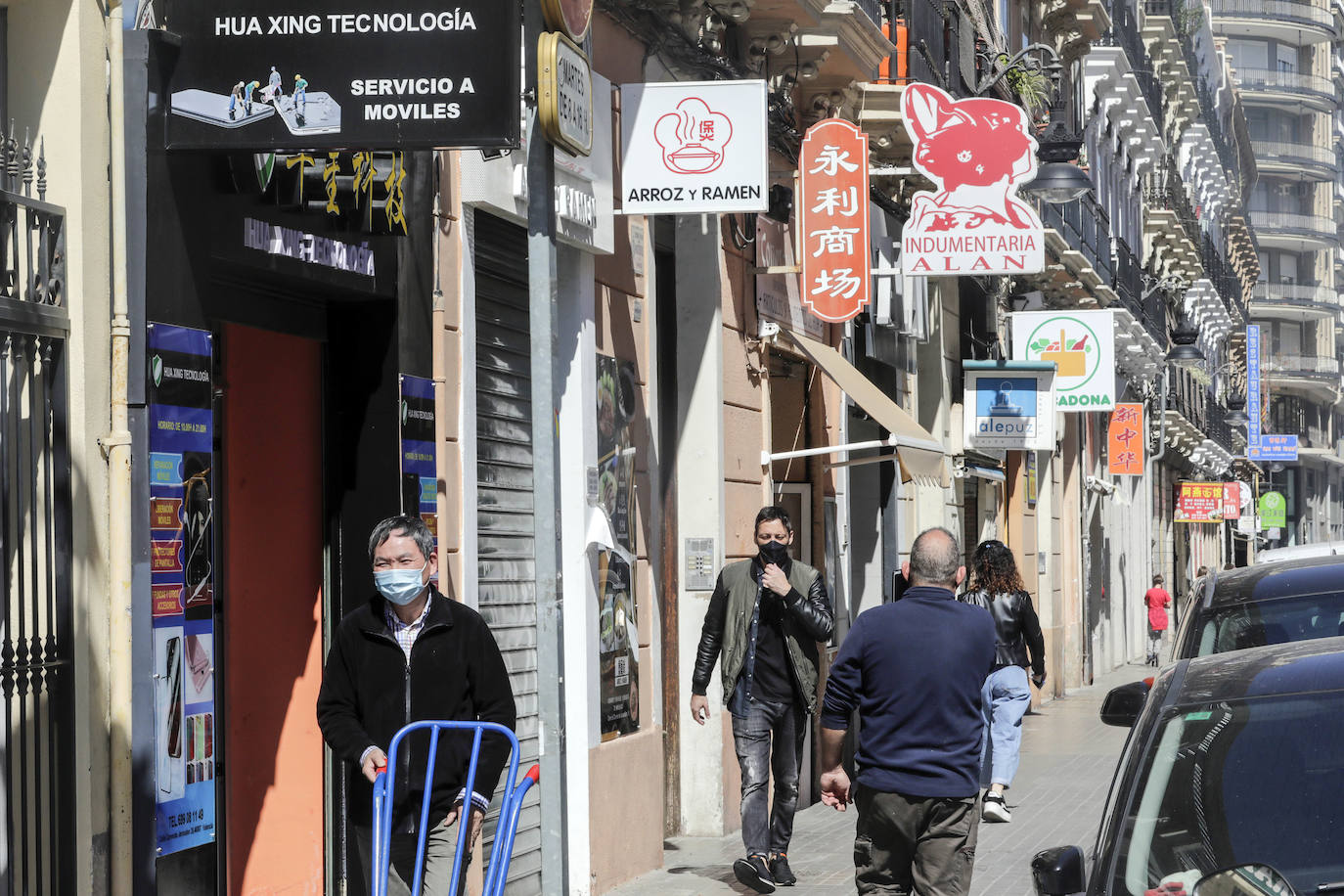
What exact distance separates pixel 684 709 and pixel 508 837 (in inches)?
286

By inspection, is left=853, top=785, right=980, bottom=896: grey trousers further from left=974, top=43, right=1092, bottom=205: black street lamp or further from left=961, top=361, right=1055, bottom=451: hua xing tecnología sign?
left=961, top=361, right=1055, bottom=451: hua xing tecnología sign

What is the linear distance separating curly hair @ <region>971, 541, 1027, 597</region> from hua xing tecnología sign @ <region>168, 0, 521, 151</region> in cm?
737

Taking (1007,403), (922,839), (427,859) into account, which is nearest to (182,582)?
(427,859)

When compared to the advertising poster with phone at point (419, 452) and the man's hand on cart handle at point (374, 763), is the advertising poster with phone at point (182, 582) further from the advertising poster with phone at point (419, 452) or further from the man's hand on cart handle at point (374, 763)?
the advertising poster with phone at point (419, 452)

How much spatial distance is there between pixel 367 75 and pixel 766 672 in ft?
17.1

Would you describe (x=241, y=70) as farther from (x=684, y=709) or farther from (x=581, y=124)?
(x=684, y=709)

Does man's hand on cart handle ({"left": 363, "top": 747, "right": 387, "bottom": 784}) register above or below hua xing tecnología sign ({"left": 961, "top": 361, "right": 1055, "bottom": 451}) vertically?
below

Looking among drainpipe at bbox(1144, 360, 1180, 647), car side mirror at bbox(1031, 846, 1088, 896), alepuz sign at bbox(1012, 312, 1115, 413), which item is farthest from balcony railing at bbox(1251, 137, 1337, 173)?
car side mirror at bbox(1031, 846, 1088, 896)

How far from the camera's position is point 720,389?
1338 centimetres

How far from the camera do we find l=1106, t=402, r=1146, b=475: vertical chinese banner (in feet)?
116

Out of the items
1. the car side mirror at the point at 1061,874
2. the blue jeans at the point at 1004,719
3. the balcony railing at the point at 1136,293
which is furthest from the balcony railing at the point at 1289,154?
the car side mirror at the point at 1061,874

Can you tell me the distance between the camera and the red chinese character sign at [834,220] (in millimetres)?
14695

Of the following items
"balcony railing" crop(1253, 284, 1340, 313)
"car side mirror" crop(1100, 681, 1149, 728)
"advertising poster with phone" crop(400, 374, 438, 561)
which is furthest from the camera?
"balcony railing" crop(1253, 284, 1340, 313)

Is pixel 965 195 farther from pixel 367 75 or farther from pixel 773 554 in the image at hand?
pixel 367 75
